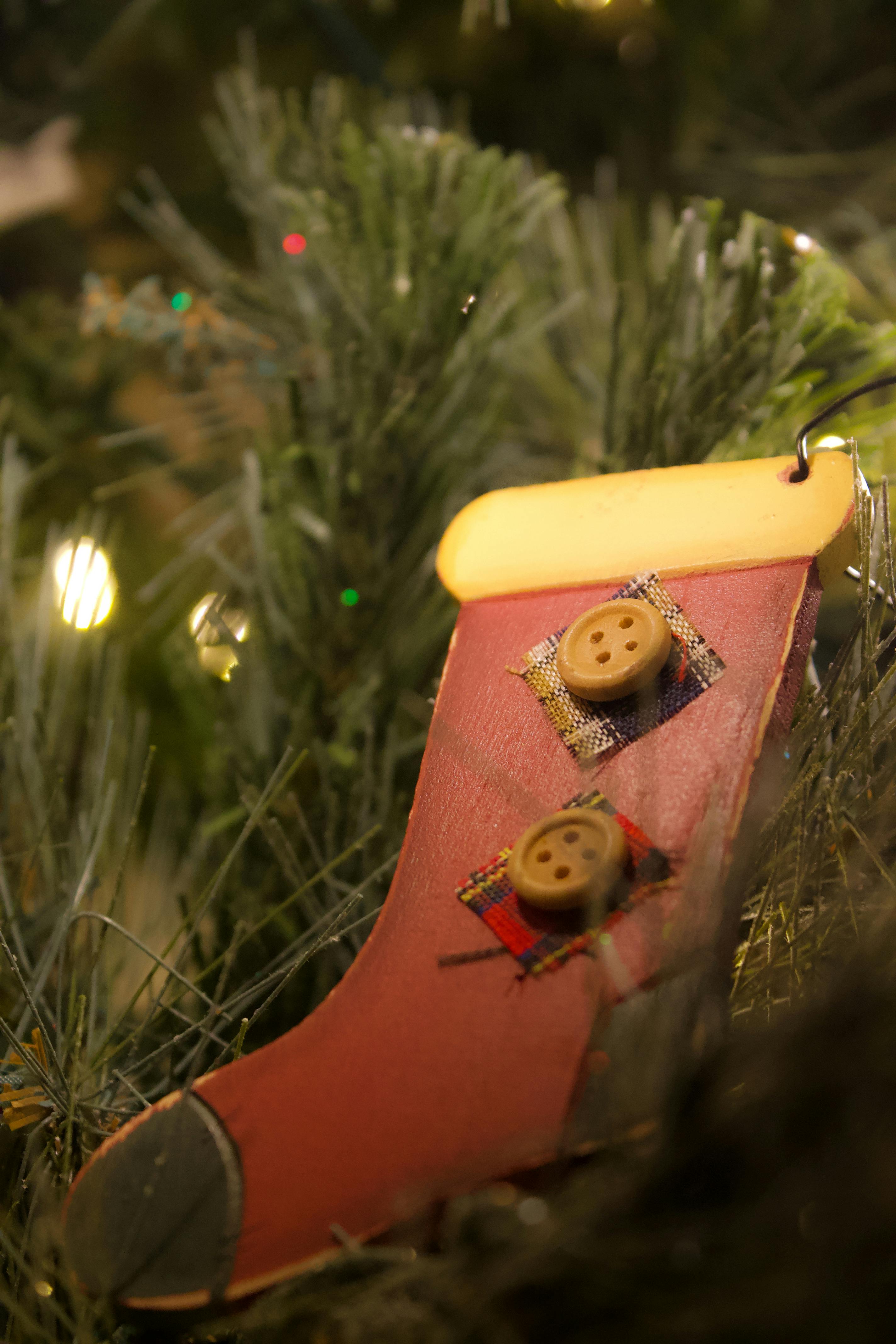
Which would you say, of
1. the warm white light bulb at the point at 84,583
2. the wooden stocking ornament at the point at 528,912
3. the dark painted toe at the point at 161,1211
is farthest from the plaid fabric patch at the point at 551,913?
the warm white light bulb at the point at 84,583

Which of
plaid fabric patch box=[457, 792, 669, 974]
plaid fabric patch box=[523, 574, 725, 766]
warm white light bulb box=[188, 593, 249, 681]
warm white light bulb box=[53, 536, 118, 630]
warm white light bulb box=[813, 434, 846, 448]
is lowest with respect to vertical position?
plaid fabric patch box=[457, 792, 669, 974]

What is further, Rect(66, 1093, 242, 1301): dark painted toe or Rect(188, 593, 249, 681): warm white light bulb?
Rect(188, 593, 249, 681): warm white light bulb

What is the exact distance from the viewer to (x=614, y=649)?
0.32 metres

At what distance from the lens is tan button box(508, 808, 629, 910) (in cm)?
28

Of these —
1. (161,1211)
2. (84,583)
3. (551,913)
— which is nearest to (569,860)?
(551,913)

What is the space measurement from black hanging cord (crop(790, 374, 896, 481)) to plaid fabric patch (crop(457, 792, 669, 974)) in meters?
0.14

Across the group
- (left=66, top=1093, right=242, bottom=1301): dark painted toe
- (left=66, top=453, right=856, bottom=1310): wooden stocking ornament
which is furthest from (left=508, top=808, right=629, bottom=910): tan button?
(left=66, top=1093, right=242, bottom=1301): dark painted toe

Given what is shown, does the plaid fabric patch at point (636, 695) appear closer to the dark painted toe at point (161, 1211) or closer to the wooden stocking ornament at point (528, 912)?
the wooden stocking ornament at point (528, 912)

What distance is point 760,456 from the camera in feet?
1.39

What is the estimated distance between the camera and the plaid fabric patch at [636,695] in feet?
1.01

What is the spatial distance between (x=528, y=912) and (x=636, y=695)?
0.28ft

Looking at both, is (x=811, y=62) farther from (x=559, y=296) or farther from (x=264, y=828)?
(x=264, y=828)

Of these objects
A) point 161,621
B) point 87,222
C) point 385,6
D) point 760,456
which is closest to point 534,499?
point 760,456

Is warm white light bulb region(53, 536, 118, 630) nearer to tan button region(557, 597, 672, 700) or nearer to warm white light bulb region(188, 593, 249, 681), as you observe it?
warm white light bulb region(188, 593, 249, 681)
